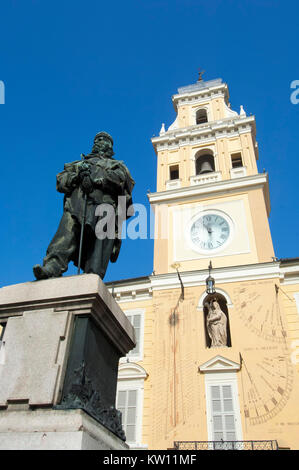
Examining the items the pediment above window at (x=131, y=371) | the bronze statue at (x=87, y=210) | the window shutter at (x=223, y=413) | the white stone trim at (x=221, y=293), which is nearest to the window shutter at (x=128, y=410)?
the pediment above window at (x=131, y=371)

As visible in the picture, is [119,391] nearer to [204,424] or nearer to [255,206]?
[204,424]

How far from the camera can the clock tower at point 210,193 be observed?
669 inches

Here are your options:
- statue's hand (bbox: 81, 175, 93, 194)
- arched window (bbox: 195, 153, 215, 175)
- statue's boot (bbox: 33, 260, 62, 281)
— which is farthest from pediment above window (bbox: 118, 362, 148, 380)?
statue's boot (bbox: 33, 260, 62, 281)

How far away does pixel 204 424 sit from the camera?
12.7 m

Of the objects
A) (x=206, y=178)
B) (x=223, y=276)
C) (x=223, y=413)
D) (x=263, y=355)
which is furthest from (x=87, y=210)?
(x=206, y=178)

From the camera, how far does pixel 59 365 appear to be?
3045mm

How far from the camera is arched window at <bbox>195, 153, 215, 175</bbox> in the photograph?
20.6 metres

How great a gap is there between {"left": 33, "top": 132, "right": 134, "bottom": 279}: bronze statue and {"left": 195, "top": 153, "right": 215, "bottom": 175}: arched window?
1623 cm

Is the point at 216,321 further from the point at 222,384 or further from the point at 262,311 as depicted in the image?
the point at 222,384

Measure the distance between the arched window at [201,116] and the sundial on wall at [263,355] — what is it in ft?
42.4

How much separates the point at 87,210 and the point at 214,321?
11413 millimetres

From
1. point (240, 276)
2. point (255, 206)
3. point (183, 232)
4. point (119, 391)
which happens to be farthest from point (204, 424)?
point (255, 206)

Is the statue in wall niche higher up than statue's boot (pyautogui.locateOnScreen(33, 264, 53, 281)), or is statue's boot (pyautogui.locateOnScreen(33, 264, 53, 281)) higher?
the statue in wall niche

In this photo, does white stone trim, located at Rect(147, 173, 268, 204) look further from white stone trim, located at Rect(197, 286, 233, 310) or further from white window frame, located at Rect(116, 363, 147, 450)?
white window frame, located at Rect(116, 363, 147, 450)
